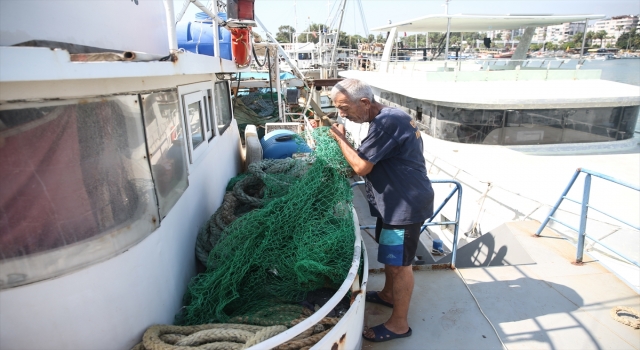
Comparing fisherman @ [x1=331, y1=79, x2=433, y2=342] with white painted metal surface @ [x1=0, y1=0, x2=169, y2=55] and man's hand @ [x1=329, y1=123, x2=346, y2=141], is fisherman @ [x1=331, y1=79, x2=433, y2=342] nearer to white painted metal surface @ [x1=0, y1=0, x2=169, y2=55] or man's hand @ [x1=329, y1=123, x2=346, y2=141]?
man's hand @ [x1=329, y1=123, x2=346, y2=141]

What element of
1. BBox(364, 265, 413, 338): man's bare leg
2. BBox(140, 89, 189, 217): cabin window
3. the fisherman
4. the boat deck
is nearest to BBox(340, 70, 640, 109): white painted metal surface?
the boat deck

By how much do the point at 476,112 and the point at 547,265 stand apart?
418cm

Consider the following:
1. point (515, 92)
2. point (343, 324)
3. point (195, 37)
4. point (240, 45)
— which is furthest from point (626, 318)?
Answer: point (195, 37)

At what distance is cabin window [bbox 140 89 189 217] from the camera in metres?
2.41

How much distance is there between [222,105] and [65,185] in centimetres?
414

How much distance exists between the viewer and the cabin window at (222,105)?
17.5 ft

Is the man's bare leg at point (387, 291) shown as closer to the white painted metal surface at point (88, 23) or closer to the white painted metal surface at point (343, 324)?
the white painted metal surface at point (343, 324)

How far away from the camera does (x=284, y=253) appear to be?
9.00ft

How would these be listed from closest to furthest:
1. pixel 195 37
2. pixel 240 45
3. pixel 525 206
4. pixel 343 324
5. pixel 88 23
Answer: pixel 343 324, pixel 88 23, pixel 240 45, pixel 195 37, pixel 525 206

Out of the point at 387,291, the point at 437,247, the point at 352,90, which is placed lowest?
the point at 437,247

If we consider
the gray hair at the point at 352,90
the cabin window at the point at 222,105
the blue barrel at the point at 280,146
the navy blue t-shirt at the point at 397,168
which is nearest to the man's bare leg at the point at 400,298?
the navy blue t-shirt at the point at 397,168

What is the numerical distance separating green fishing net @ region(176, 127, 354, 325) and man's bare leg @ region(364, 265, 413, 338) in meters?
0.44

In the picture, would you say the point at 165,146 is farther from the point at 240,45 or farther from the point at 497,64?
the point at 497,64

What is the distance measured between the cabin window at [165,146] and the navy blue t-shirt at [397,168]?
1.37m
